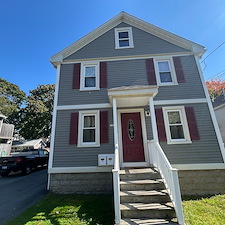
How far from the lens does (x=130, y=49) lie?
6.78 m

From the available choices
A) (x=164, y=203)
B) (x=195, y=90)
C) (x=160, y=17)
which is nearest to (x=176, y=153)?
(x=164, y=203)

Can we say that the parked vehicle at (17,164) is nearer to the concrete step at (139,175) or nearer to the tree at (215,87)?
the concrete step at (139,175)

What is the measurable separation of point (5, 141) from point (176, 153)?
15.9 m

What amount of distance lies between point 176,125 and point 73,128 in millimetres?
4722

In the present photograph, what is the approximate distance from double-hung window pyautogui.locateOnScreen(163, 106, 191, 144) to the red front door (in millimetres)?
1232

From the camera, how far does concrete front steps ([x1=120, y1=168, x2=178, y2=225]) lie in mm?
2918

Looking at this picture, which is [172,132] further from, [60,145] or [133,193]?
[60,145]

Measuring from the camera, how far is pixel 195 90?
19.3ft

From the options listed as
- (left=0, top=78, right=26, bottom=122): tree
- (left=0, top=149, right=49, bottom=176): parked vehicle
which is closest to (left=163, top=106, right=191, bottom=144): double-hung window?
(left=0, top=149, right=49, bottom=176): parked vehicle

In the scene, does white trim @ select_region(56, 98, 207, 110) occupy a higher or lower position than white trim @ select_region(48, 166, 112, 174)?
higher

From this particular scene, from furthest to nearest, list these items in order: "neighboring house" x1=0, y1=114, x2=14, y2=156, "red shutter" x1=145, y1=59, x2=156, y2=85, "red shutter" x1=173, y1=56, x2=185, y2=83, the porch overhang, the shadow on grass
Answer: "neighboring house" x1=0, y1=114, x2=14, y2=156 → "red shutter" x1=145, y1=59, x2=156, y2=85 → "red shutter" x1=173, y1=56, x2=185, y2=83 → the porch overhang → the shadow on grass

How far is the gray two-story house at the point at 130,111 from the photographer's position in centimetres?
499

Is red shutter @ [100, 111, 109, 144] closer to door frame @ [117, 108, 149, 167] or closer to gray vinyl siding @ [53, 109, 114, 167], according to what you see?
gray vinyl siding @ [53, 109, 114, 167]

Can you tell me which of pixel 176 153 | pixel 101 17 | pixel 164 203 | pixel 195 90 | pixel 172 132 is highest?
pixel 101 17
